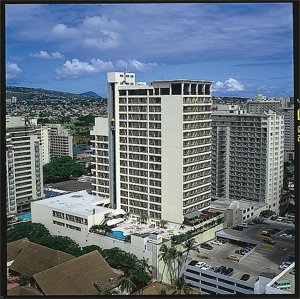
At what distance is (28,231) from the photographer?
5.63m

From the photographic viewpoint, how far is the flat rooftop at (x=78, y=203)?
18.9 ft

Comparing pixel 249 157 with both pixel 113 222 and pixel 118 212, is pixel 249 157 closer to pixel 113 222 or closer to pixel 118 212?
pixel 118 212

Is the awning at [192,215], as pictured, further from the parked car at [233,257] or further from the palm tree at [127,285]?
the palm tree at [127,285]

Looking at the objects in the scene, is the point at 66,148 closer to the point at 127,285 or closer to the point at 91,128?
the point at 91,128

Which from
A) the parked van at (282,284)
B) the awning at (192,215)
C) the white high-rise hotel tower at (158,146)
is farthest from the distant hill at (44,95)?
the parked van at (282,284)

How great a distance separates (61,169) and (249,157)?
3504 mm

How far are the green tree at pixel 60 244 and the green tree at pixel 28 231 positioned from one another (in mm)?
192

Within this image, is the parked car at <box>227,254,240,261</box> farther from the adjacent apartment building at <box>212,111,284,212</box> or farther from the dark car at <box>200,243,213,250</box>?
the adjacent apartment building at <box>212,111,284,212</box>

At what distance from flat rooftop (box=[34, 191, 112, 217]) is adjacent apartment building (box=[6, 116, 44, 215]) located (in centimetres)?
82

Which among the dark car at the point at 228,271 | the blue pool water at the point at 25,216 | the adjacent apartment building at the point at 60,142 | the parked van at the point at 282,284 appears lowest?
the dark car at the point at 228,271

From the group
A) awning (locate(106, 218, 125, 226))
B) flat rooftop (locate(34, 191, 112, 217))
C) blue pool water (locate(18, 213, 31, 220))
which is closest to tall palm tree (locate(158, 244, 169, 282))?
awning (locate(106, 218, 125, 226))

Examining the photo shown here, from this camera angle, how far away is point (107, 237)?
204 inches

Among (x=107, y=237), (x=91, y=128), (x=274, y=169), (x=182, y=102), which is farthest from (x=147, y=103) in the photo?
(x=274, y=169)

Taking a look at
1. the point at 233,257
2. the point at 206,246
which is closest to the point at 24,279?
the point at 206,246
